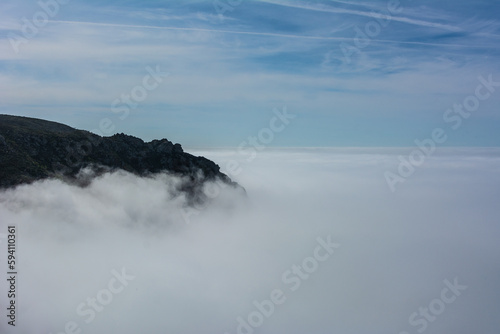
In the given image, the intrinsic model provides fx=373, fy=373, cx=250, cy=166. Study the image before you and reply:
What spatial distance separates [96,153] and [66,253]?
45494mm

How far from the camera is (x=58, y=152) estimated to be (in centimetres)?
14725

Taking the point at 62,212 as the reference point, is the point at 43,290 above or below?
below

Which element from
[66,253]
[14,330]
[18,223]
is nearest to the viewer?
[14,330]

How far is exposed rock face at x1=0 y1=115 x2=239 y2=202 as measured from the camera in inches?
4943

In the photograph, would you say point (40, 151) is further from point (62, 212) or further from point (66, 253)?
point (66, 253)

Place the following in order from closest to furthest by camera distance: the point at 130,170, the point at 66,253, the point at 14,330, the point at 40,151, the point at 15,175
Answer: the point at 14,330, the point at 15,175, the point at 40,151, the point at 66,253, the point at 130,170

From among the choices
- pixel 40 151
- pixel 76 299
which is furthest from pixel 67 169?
pixel 76 299

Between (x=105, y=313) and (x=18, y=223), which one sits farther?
(x=105, y=313)

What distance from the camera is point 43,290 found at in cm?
14212

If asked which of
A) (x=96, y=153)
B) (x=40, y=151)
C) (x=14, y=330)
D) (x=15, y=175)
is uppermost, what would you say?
(x=96, y=153)

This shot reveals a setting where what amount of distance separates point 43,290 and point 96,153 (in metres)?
60.8

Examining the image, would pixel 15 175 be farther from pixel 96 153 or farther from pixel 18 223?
pixel 96 153

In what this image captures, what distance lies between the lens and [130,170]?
620 feet

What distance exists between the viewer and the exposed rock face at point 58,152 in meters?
126
